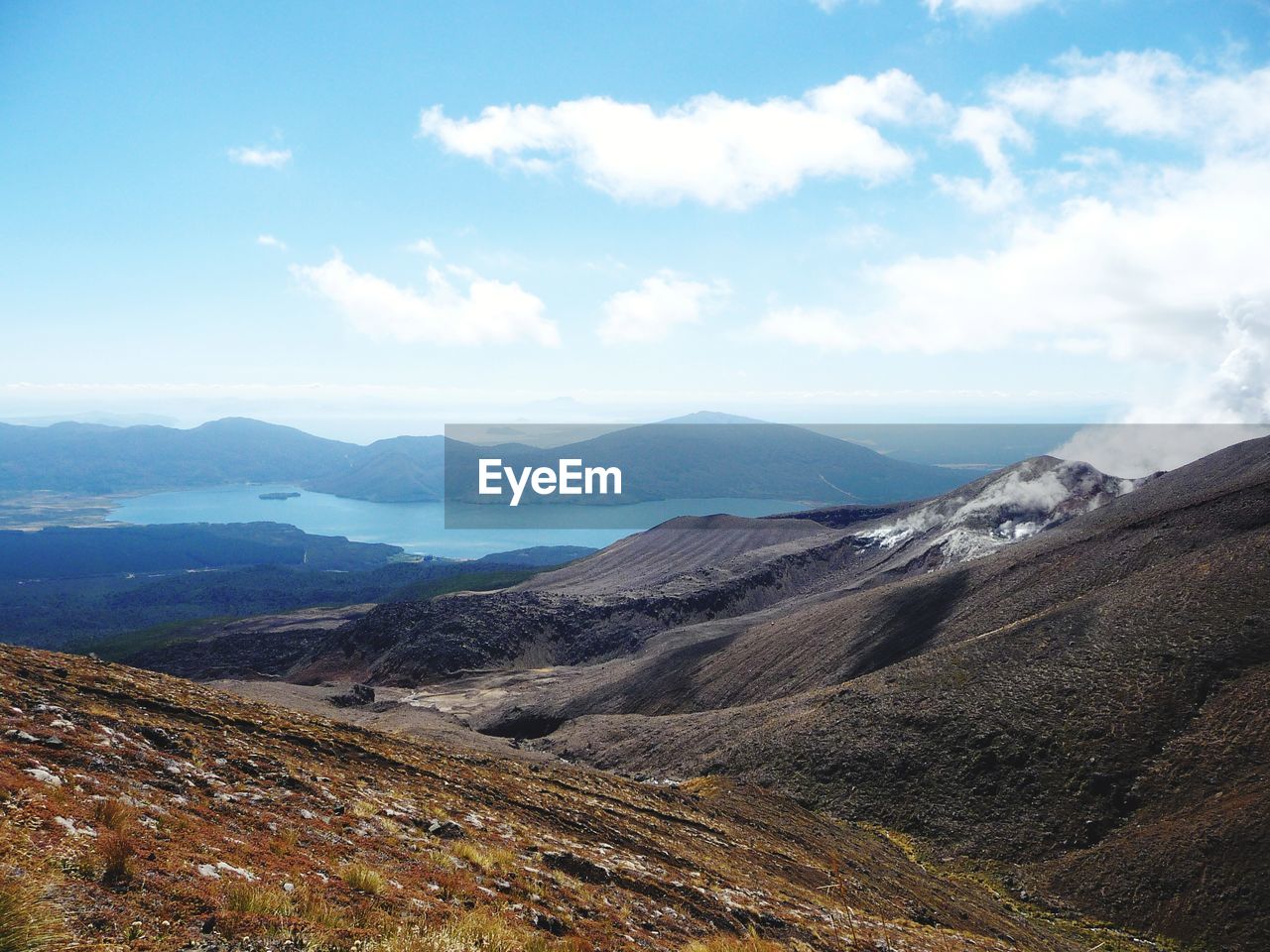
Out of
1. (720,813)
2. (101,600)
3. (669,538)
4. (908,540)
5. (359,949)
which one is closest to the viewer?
(359,949)

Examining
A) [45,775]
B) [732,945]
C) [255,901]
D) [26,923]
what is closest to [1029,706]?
[732,945]

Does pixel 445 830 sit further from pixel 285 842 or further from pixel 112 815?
pixel 112 815

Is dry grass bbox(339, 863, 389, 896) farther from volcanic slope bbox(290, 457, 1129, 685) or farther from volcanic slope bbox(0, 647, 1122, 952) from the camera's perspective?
volcanic slope bbox(290, 457, 1129, 685)

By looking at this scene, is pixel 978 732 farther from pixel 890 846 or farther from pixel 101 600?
pixel 101 600

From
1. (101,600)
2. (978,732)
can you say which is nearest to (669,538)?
(978,732)

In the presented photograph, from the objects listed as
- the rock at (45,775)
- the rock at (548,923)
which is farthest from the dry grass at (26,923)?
the rock at (548,923)

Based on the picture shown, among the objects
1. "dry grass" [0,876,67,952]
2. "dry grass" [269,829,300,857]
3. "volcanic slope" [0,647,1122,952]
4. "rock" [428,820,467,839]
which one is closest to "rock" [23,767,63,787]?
"volcanic slope" [0,647,1122,952]

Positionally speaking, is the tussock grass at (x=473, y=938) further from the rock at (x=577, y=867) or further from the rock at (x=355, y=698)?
the rock at (x=355, y=698)
